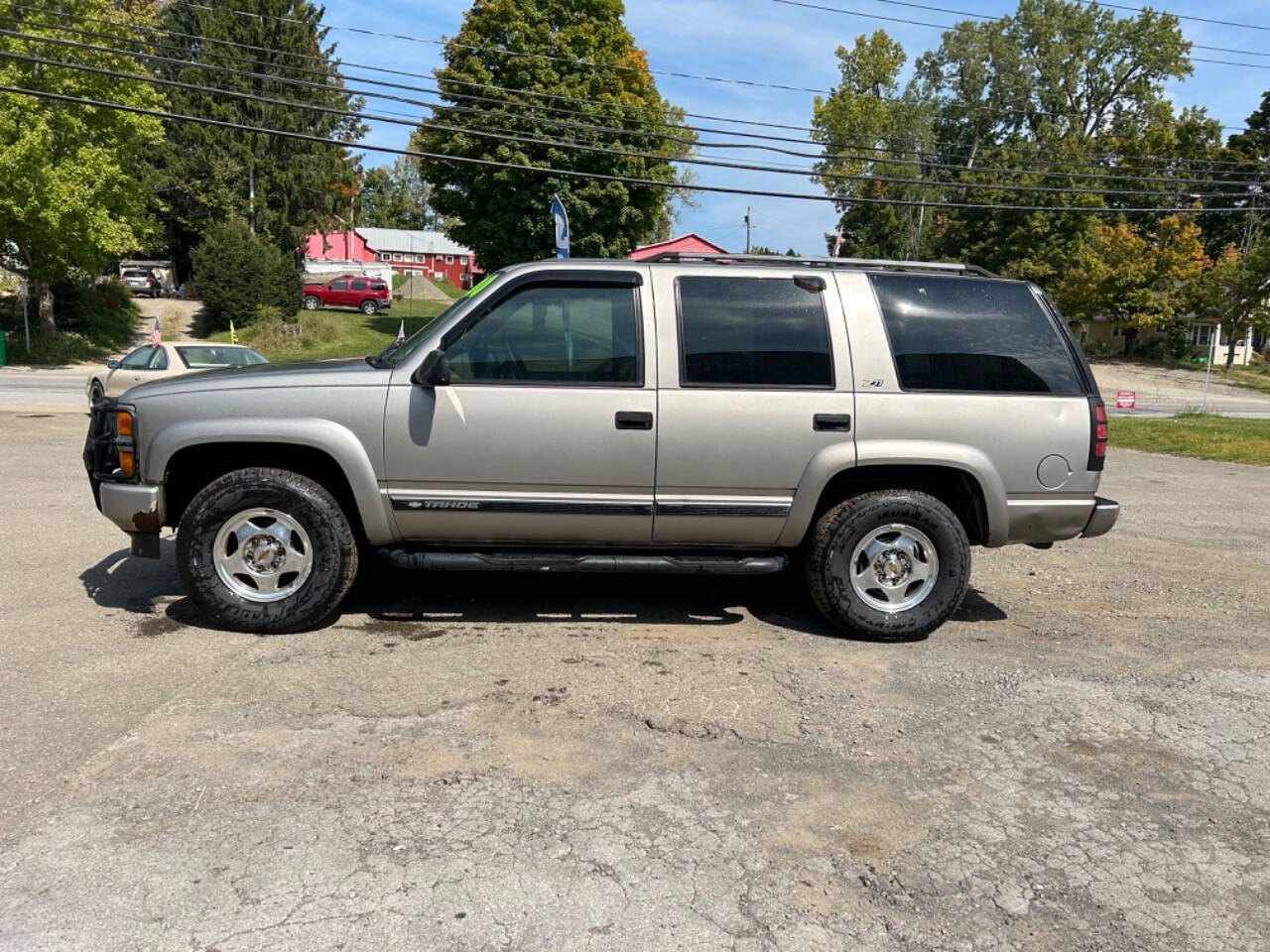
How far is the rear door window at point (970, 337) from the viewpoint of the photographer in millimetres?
5023

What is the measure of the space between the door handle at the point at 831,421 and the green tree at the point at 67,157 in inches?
1062

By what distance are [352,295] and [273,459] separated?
41.1m

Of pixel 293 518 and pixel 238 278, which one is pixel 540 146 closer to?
pixel 238 278

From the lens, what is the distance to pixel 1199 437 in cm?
1730

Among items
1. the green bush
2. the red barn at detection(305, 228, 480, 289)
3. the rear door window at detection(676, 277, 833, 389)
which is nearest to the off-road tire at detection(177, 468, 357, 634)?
the rear door window at detection(676, 277, 833, 389)

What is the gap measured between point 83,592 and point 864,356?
4798 millimetres

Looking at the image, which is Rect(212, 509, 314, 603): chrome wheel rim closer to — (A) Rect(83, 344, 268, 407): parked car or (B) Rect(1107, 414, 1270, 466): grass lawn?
(A) Rect(83, 344, 268, 407): parked car

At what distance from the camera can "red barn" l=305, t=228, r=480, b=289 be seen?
72062mm

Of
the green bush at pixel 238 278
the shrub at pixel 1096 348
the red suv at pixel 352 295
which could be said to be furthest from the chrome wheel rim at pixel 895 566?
the shrub at pixel 1096 348

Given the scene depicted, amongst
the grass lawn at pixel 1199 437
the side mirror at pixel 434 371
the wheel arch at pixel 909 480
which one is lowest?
the grass lawn at pixel 1199 437

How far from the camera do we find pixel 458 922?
2619mm

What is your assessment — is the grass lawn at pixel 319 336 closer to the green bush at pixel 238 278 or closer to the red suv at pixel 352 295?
the green bush at pixel 238 278

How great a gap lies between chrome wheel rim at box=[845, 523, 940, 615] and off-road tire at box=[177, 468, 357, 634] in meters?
2.76

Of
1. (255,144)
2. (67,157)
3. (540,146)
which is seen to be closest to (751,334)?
(67,157)
